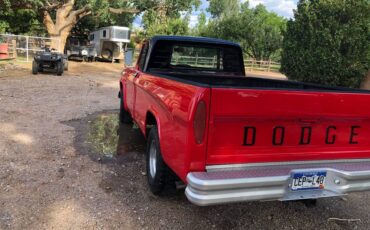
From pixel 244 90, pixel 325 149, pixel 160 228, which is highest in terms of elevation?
pixel 244 90

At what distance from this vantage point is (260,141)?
3285 millimetres

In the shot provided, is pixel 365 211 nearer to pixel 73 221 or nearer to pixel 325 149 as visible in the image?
pixel 325 149

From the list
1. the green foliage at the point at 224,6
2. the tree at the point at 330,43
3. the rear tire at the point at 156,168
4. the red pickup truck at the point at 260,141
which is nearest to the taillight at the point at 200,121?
the red pickup truck at the point at 260,141

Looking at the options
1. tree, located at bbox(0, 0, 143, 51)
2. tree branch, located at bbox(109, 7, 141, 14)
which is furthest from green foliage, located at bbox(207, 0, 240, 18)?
tree, located at bbox(0, 0, 143, 51)

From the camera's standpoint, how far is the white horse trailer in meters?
28.6

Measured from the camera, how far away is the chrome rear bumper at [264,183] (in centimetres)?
286

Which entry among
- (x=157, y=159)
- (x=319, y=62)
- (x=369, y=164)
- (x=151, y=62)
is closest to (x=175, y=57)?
(x=151, y=62)

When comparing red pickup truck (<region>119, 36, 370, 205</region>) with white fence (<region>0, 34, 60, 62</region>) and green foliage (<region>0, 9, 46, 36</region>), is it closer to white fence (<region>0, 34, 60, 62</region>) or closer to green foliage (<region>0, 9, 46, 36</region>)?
white fence (<region>0, 34, 60, 62</region>)

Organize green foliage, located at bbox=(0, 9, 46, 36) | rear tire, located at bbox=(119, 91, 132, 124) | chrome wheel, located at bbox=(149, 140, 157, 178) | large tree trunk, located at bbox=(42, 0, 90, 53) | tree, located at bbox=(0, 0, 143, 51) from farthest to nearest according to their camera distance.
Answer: green foliage, located at bbox=(0, 9, 46, 36) → large tree trunk, located at bbox=(42, 0, 90, 53) → tree, located at bbox=(0, 0, 143, 51) → rear tire, located at bbox=(119, 91, 132, 124) → chrome wheel, located at bbox=(149, 140, 157, 178)

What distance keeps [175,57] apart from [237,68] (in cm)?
103

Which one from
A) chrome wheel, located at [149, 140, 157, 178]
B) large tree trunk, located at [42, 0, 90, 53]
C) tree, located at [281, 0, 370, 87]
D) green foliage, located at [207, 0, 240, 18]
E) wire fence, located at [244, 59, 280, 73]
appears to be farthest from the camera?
green foliage, located at [207, 0, 240, 18]

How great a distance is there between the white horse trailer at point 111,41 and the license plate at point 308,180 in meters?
26.6

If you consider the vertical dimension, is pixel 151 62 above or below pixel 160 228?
above

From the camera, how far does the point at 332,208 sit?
446cm
